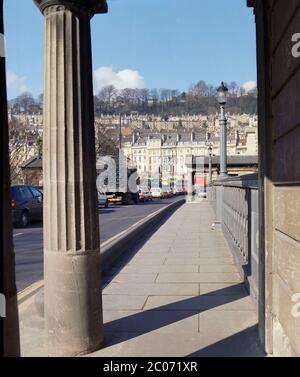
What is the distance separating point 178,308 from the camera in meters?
5.86

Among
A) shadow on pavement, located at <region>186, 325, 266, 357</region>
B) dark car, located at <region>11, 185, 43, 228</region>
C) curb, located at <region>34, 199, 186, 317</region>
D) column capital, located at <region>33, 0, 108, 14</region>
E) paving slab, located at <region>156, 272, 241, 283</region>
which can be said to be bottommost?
shadow on pavement, located at <region>186, 325, 266, 357</region>

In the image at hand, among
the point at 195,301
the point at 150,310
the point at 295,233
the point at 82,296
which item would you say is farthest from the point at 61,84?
the point at 195,301

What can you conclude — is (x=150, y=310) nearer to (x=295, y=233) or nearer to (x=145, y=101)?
(x=295, y=233)

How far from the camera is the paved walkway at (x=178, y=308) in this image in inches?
178

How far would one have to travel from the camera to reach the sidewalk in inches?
178

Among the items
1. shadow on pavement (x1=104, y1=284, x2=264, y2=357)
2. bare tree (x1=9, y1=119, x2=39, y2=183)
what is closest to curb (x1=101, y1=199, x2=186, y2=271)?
shadow on pavement (x1=104, y1=284, x2=264, y2=357)

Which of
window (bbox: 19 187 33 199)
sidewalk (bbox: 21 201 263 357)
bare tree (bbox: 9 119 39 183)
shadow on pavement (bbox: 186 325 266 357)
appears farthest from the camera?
bare tree (bbox: 9 119 39 183)

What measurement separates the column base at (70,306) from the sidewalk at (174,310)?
18cm

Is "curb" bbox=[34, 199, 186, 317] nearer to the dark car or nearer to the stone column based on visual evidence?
the stone column

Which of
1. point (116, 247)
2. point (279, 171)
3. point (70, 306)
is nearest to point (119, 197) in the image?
point (116, 247)

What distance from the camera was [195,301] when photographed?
244 inches

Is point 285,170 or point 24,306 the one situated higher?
point 285,170

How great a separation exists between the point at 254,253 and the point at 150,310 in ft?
4.92

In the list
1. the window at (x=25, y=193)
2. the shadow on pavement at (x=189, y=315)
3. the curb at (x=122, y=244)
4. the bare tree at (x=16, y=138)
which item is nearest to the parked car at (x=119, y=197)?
the bare tree at (x=16, y=138)
